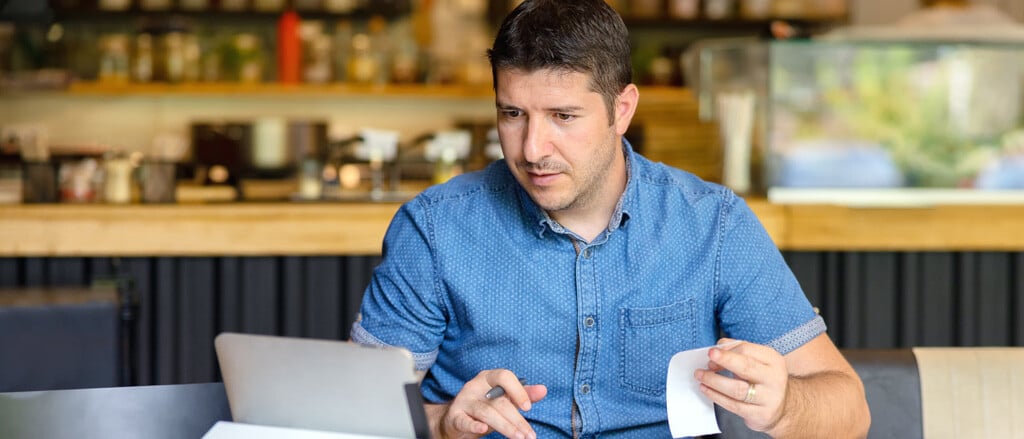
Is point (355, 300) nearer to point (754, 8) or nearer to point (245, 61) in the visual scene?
point (245, 61)

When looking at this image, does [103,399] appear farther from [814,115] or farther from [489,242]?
[814,115]

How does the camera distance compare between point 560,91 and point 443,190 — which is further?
point 443,190

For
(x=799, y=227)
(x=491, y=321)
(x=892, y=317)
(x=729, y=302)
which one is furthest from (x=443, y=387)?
(x=892, y=317)

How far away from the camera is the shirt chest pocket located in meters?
1.65

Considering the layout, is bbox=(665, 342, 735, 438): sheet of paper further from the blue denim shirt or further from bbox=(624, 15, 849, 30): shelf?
bbox=(624, 15, 849, 30): shelf

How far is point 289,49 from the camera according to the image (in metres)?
5.38

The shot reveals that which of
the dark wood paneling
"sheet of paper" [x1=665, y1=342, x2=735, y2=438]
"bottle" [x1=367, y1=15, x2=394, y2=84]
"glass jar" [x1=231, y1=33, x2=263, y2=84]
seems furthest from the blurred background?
"sheet of paper" [x1=665, y1=342, x2=735, y2=438]

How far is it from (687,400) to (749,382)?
93 mm

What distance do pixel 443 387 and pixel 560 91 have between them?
19.6 inches

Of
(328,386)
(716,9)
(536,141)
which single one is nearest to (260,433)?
(328,386)

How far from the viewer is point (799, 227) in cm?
331

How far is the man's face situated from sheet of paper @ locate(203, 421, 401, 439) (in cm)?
55

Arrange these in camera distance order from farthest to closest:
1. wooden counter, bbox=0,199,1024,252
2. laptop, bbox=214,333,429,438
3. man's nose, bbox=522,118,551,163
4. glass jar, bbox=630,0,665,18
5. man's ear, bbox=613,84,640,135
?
glass jar, bbox=630,0,665,18, wooden counter, bbox=0,199,1024,252, man's ear, bbox=613,84,640,135, man's nose, bbox=522,118,551,163, laptop, bbox=214,333,429,438

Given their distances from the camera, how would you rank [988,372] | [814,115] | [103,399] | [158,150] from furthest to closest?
[158,150], [814,115], [988,372], [103,399]
